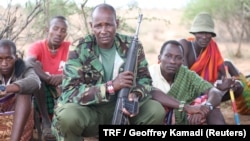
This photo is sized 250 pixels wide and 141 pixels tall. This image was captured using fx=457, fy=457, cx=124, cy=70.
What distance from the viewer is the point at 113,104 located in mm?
3363

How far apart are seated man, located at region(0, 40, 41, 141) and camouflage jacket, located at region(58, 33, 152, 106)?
34 centimetres

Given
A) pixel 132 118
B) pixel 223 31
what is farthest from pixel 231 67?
pixel 223 31

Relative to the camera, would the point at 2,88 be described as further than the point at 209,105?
No

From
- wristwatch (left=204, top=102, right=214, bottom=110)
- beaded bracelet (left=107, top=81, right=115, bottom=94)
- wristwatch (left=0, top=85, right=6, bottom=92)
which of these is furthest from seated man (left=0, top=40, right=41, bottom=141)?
wristwatch (left=204, top=102, right=214, bottom=110)

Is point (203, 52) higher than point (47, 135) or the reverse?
higher

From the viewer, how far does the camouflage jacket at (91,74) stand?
320 centimetres

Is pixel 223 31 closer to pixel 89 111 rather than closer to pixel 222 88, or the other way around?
pixel 222 88

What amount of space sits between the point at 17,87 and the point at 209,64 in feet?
7.21

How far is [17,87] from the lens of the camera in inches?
137

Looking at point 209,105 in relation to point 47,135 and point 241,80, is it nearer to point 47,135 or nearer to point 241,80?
point 47,135

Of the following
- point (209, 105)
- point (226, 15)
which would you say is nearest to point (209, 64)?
point (209, 105)

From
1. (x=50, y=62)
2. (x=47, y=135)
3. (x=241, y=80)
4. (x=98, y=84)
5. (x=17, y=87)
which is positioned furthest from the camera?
(x=241, y=80)

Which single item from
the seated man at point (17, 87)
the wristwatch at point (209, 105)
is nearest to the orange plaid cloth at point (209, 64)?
the wristwatch at point (209, 105)

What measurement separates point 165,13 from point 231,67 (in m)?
29.3
